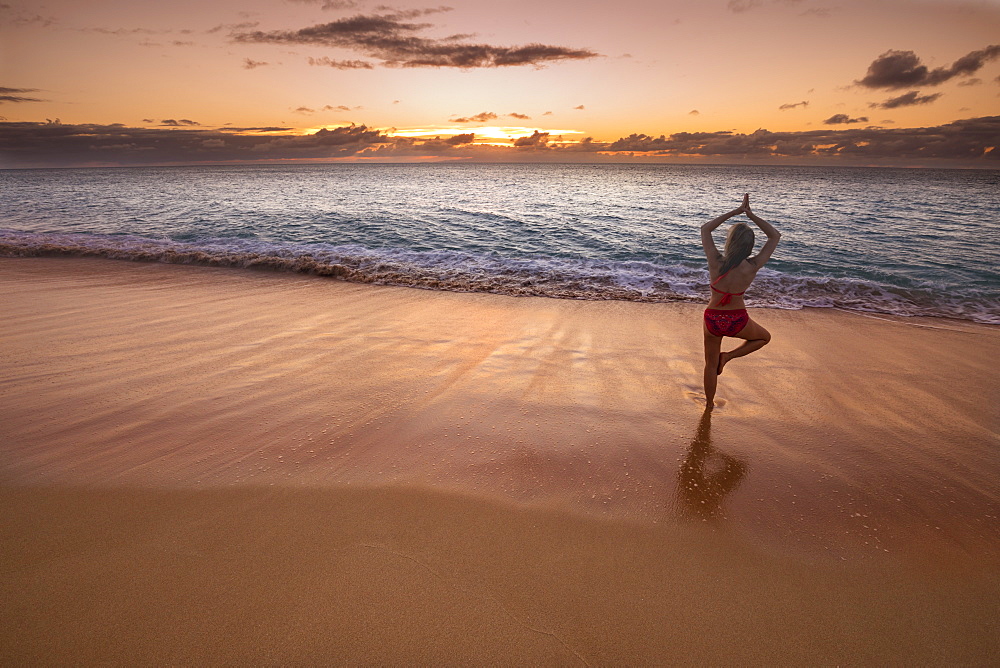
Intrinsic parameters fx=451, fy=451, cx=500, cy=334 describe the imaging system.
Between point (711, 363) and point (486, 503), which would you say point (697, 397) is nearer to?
point (711, 363)

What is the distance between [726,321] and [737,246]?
2.39 feet

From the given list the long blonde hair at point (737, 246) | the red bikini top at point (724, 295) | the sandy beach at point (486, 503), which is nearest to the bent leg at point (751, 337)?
the red bikini top at point (724, 295)

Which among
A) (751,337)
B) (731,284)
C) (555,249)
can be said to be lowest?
(555,249)

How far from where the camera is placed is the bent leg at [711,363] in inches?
180

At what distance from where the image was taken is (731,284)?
4.36 metres

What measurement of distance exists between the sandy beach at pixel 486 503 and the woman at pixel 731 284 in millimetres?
629

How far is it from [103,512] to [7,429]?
2014mm

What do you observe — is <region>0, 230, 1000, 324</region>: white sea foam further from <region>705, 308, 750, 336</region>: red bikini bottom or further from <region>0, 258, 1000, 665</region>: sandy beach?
<region>705, 308, 750, 336</region>: red bikini bottom

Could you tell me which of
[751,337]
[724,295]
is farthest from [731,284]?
[751,337]

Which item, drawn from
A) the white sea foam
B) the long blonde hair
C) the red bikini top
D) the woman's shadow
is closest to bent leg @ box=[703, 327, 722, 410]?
the red bikini top

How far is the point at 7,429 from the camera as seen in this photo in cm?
396

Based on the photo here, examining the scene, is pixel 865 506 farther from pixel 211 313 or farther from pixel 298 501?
pixel 211 313

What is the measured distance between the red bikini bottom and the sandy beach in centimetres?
86

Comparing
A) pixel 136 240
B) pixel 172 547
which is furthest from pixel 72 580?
pixel 136 240
